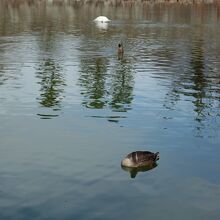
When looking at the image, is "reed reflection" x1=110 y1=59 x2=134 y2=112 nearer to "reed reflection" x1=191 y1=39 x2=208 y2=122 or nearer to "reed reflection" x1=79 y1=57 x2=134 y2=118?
"reed reflection" x1=79 y1=57 x2=134 y2=118

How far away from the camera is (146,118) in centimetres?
2967

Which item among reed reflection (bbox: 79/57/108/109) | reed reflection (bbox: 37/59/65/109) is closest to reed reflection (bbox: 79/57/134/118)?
reed reflection (bbox: 79/57/108/109)

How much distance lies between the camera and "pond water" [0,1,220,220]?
18.7 m

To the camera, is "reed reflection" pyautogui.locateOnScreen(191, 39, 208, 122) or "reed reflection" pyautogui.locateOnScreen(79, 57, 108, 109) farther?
"reed reflection" pyautogui.locateOnScreen(79, 57, 108, 109)

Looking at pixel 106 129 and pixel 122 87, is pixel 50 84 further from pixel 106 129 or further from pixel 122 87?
pixel 106 129

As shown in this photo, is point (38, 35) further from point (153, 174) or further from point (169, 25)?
point (153, 174)

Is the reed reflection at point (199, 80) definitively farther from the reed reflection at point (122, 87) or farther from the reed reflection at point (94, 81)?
the reed reflection at point (94, 81)

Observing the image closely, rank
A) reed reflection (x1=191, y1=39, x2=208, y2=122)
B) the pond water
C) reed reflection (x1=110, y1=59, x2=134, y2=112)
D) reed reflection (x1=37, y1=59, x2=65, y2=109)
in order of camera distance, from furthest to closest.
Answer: reed reflection (x1=37, y1=59, x2=65, y2=109) < reed reflection (x1=110, y1=59, x2=134, y2=112) < reed reflection (x1=191, y1=39, x2=208, y2=122) < the pond water

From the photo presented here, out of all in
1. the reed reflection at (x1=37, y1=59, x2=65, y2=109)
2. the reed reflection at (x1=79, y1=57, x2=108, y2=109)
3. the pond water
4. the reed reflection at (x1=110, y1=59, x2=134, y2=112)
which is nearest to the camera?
the pond water

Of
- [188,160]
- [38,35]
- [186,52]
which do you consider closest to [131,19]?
[38,35]

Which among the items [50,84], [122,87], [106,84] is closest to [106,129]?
[122,87]

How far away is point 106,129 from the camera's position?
27219 millimetres

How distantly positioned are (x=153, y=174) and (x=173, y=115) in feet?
31.3

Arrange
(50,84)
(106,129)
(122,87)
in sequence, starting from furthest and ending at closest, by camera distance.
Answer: (50,84), (122,87), (106,129)
